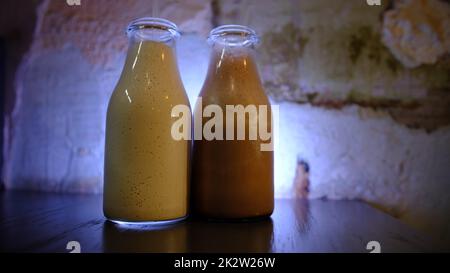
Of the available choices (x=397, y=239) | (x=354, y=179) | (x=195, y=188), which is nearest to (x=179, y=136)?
(x=195, y=188)

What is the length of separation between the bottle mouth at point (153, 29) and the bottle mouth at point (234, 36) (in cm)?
5

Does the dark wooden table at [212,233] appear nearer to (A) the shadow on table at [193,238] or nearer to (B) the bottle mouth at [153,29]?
(A) the shadow on table at [193,238]

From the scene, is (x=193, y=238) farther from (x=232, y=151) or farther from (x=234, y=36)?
(x=234, y=36)

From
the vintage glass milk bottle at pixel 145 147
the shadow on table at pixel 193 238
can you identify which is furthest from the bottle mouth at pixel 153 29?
the shadow on table at pixel 193 238

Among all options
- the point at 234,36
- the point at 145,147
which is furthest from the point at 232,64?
the point at 145,147

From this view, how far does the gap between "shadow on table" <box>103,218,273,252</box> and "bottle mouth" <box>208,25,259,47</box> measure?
0.25 m

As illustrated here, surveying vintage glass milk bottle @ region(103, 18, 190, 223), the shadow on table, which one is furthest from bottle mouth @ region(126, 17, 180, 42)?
the shadow on table

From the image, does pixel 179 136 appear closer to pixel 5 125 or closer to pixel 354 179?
pixel 354 179

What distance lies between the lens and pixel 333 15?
625 mm

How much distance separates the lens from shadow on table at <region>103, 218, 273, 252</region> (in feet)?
0.92

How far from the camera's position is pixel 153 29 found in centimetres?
41

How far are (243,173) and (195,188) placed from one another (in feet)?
0.22

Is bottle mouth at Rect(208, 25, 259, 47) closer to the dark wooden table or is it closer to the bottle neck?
the bottle neck

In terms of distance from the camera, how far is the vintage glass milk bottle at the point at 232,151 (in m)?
0.40
